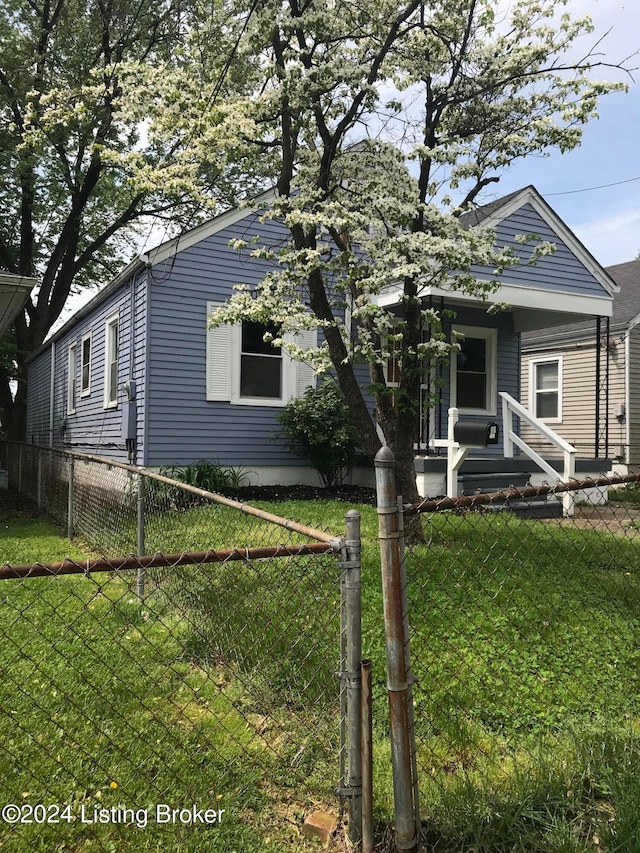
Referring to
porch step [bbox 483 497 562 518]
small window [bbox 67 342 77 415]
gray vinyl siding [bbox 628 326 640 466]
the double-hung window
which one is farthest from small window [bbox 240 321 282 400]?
gray vinyl siding [bbox 628 326 640 466]

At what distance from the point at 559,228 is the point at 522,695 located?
10.0 metres

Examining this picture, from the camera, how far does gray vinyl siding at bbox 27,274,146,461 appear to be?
9.66 meters

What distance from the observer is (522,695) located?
11.1 feet

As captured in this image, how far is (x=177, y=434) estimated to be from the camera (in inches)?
371

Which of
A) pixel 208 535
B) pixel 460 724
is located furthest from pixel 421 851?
pixel 208 535

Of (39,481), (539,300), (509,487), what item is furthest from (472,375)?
(39,481)

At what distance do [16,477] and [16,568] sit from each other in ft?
45.4

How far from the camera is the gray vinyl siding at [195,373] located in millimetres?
9312

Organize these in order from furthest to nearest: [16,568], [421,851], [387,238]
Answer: [387,238]
[421,851]
[16,568]

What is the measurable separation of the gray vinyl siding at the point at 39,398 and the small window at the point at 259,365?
10.0 m

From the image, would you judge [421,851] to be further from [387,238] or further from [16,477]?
[16,477]

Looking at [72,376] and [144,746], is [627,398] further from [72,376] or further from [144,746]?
[144,746]

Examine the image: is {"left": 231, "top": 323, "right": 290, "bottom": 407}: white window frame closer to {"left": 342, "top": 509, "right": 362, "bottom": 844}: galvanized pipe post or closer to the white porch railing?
the white porch railing

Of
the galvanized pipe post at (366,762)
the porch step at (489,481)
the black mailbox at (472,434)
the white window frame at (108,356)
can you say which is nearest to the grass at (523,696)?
the galvanized pipe post at (366,762)
